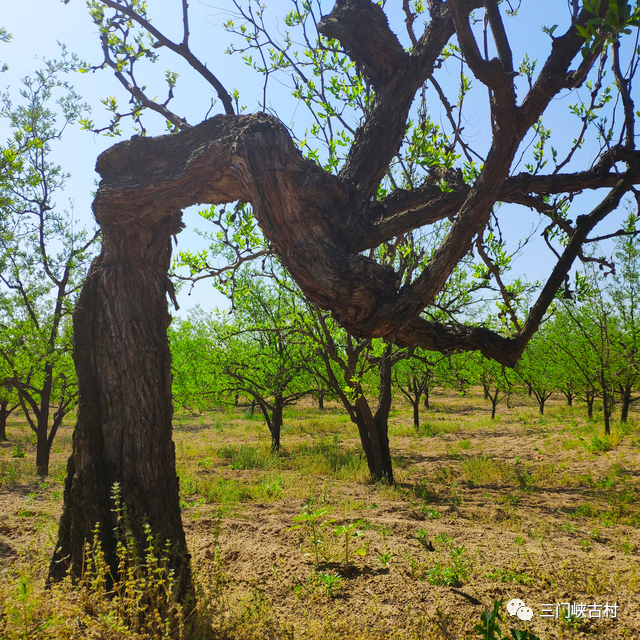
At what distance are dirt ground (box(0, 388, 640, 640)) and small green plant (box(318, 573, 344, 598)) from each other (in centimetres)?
2

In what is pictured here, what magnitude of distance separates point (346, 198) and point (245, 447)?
1186 cm

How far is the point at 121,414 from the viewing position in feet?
9.48

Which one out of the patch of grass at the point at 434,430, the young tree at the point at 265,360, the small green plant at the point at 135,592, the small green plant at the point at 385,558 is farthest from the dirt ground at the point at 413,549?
the patch of grass at the point at 434,430

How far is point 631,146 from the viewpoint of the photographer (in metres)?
2.93

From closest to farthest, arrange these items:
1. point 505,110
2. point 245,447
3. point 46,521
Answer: point 505,110, point 46,521, point 245,447

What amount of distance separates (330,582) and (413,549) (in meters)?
1.18

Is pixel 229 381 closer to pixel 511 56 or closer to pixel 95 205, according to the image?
pixel 95 205

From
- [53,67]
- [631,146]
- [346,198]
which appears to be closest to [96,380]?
[346,198]

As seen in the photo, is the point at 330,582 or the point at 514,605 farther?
the point at 330,582

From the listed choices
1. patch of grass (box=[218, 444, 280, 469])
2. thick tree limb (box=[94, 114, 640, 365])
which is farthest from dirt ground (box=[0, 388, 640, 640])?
thick tree limb (box=[94, 114, 640, 365])

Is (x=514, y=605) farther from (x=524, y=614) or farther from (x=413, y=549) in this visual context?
(x=413, y=549)

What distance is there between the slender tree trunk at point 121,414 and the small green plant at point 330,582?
0.94 m

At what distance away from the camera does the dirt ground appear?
274cm

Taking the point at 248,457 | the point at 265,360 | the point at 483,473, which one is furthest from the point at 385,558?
the point at 265,360
